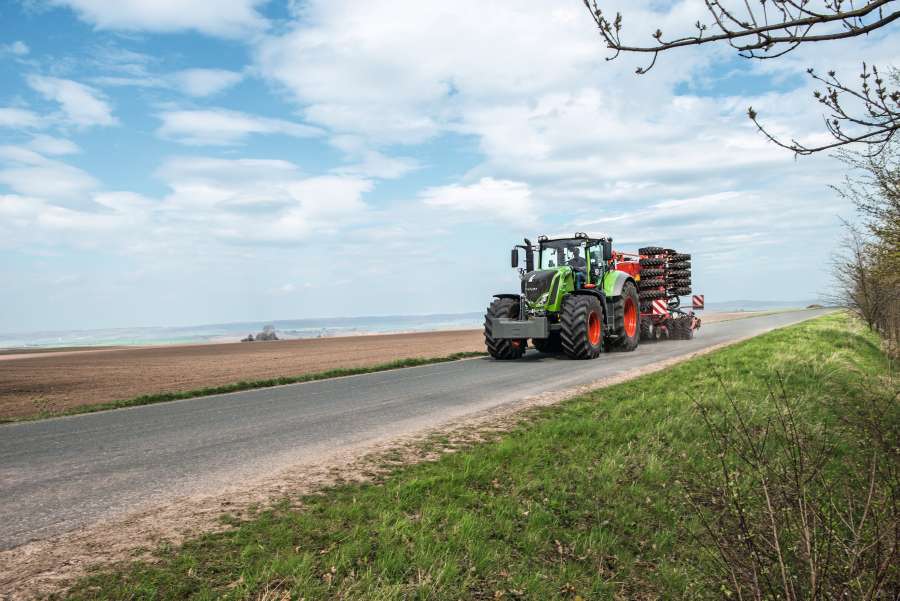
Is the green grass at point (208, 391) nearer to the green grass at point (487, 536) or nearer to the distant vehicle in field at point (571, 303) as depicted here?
the distant vehicle in field at point (571, 303)

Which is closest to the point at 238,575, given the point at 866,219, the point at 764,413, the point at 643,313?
the point at 764,413

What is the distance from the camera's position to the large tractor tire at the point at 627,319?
18.6 meters

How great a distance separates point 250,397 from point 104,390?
5460 millimetres

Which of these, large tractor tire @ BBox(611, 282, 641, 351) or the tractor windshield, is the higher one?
the tractor windshield

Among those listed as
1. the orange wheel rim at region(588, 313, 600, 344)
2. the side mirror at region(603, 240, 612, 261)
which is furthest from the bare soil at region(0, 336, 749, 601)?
the side mirror at region(603, 240, 612, 261)

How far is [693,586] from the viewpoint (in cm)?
416

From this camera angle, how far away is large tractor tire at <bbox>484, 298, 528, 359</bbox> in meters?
17.1

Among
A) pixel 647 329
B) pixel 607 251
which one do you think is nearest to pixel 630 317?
pixel 607 251

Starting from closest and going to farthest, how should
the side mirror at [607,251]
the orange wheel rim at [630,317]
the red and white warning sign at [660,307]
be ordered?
the side mirror at [607,251] < the orange wheel rim at [630,317] < the red and white warning sign at [660,307]

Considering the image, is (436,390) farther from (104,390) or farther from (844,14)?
(844,14)

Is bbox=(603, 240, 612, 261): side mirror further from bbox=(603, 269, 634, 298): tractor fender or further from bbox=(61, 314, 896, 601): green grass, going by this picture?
bbox=(61, 314, 896, 601): green grass

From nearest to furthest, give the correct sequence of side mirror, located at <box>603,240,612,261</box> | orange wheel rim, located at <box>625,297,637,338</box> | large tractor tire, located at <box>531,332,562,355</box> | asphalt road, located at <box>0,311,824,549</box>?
asphalt road, located at <box>0,311,824,549</box>
side mirror, located at <box>603,240,612,261</box>
large tractor tire, located at <box>531,332,562,355</box>
orange wheel rim, located at <box>625,297,637,338</box>

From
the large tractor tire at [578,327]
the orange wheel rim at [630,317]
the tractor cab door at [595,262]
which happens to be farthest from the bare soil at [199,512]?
the orange wheel rim at [630,317]

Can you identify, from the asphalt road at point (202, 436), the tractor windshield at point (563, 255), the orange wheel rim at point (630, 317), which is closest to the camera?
the asphalt road at point (202, 436)
